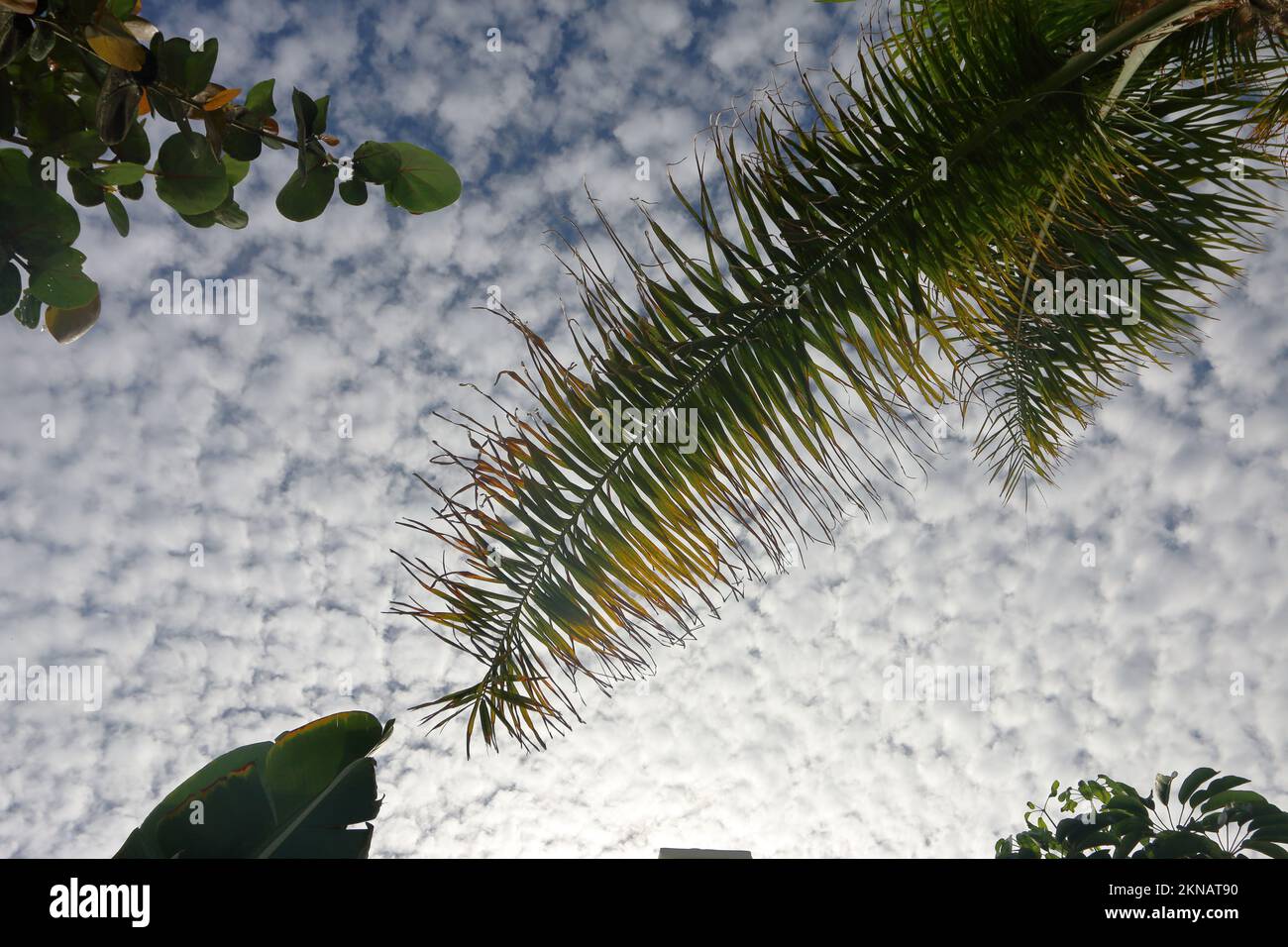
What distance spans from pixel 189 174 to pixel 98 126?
0.18 meters

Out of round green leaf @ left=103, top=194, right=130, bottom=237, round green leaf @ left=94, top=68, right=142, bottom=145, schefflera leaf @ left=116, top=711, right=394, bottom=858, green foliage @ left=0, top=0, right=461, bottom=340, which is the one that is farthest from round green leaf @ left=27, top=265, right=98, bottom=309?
schefflera leaf @ left=116, top=711, right=394, bottom=858

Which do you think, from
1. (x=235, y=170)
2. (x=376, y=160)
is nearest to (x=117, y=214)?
(x=235, y=170)

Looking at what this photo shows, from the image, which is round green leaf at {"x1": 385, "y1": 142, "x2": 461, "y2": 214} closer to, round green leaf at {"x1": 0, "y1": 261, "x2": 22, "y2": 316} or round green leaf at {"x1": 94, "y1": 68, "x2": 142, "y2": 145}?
round green leaf at {"x1": 94, "y1": 68, "x2": 142, "y2": 145}

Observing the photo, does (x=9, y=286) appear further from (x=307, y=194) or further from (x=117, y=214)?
(x=307, y=194)

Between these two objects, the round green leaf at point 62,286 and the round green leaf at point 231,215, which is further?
the round green leaf at point 231,215

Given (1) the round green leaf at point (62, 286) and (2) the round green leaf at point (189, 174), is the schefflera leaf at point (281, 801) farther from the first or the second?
(2) the round green leaf at point (189, 174)

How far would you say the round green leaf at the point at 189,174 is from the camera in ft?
3.56

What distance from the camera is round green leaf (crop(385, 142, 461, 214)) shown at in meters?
1.32

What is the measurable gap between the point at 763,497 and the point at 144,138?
1.53 m

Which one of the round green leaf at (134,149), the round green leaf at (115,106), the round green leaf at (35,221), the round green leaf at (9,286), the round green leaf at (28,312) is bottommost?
the round green leaf at (9,286)

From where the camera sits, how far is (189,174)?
111 centimetres

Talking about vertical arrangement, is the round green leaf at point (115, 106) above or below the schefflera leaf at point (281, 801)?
above

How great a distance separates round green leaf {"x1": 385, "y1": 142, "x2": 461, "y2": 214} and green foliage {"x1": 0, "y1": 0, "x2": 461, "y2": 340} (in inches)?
6.0

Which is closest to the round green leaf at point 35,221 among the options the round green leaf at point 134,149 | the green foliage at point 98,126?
the green foliage at point 98,126
